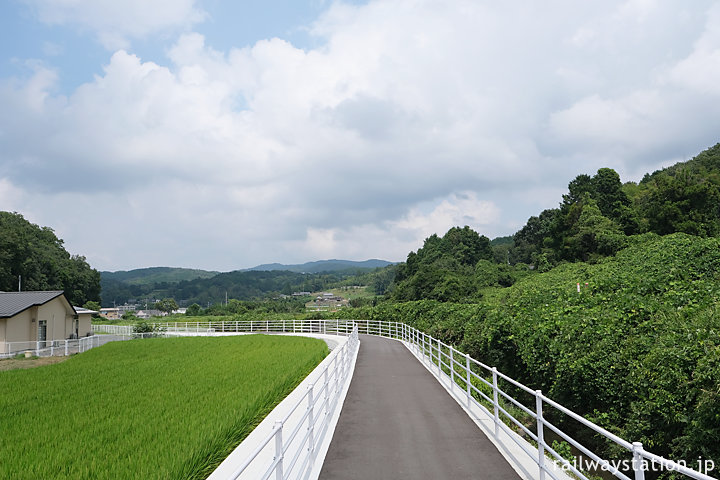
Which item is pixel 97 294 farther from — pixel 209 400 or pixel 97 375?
pixel 209 400

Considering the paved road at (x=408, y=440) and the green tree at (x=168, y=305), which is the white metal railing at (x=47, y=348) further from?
the green tree at (x=168, y=305)

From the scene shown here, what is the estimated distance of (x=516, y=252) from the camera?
370 ft

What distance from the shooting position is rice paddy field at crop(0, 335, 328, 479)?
22.1ft

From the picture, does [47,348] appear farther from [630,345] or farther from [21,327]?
[630,345]

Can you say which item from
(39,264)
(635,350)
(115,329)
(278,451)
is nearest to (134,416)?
(278,451)

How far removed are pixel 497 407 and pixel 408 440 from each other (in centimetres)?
163

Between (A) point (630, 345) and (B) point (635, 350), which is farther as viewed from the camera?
(A) point (630, 345)

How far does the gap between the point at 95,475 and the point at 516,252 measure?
114 m

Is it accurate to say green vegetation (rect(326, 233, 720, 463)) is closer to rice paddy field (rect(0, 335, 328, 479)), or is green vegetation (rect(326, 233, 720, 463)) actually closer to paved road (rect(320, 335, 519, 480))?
paved road (rect(320, 335, 519, 480))

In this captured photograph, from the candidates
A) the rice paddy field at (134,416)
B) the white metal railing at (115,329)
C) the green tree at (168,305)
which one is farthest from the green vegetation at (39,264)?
the rice paddy field at (134,416)

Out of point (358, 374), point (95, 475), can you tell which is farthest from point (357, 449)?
point (358, 374)

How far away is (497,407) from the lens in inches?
323

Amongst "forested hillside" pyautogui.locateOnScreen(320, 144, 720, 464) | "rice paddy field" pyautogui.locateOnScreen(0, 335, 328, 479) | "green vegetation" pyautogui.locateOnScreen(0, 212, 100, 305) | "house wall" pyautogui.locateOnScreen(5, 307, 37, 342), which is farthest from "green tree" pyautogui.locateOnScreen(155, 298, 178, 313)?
"rice paddy field" pyautogui.locateOnScreen(0, 335, 328, 479)

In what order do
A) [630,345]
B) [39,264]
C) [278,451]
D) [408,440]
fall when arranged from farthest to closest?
[39,264] → [630,345] → [408,440] → [278,451]
